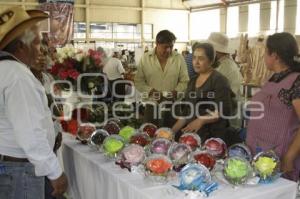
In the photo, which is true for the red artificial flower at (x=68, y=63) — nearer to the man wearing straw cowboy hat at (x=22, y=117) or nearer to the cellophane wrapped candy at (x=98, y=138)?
the cellophane wrapped candy at (x=98, y=138)

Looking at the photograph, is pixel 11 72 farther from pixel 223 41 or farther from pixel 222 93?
pixel 223 41

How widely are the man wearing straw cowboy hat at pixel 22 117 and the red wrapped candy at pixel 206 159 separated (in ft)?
1.85

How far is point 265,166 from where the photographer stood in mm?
1440

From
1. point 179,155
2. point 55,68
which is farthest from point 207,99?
point 55,68

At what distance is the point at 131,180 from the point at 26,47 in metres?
0.67

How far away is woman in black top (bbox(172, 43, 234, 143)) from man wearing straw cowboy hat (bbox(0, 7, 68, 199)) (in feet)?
2.96

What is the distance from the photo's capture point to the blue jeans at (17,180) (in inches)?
56.5

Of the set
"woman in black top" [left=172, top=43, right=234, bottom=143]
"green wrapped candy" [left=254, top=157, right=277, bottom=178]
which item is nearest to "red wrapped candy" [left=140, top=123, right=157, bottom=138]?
"woman in black top" [left=172, top=43, right=234, bottom=143]

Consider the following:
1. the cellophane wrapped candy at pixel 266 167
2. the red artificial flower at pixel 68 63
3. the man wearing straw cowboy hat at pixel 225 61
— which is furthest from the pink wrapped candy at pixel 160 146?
the man wearing straw cowboy hat at pixel 225 61

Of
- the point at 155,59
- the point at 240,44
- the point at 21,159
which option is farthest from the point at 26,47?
the point at 240,44

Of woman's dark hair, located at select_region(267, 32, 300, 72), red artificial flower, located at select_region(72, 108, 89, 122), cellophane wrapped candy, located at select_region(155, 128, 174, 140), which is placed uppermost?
woman's dark hair, located at select_region(267, 32, 300, 72)

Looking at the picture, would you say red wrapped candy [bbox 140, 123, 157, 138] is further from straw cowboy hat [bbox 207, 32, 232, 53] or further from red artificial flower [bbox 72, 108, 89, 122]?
straw cowboy hat [bbox 207, 32, 232, 53]

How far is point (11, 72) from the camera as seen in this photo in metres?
1.34

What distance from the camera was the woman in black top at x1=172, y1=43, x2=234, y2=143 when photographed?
2148 millimetres
